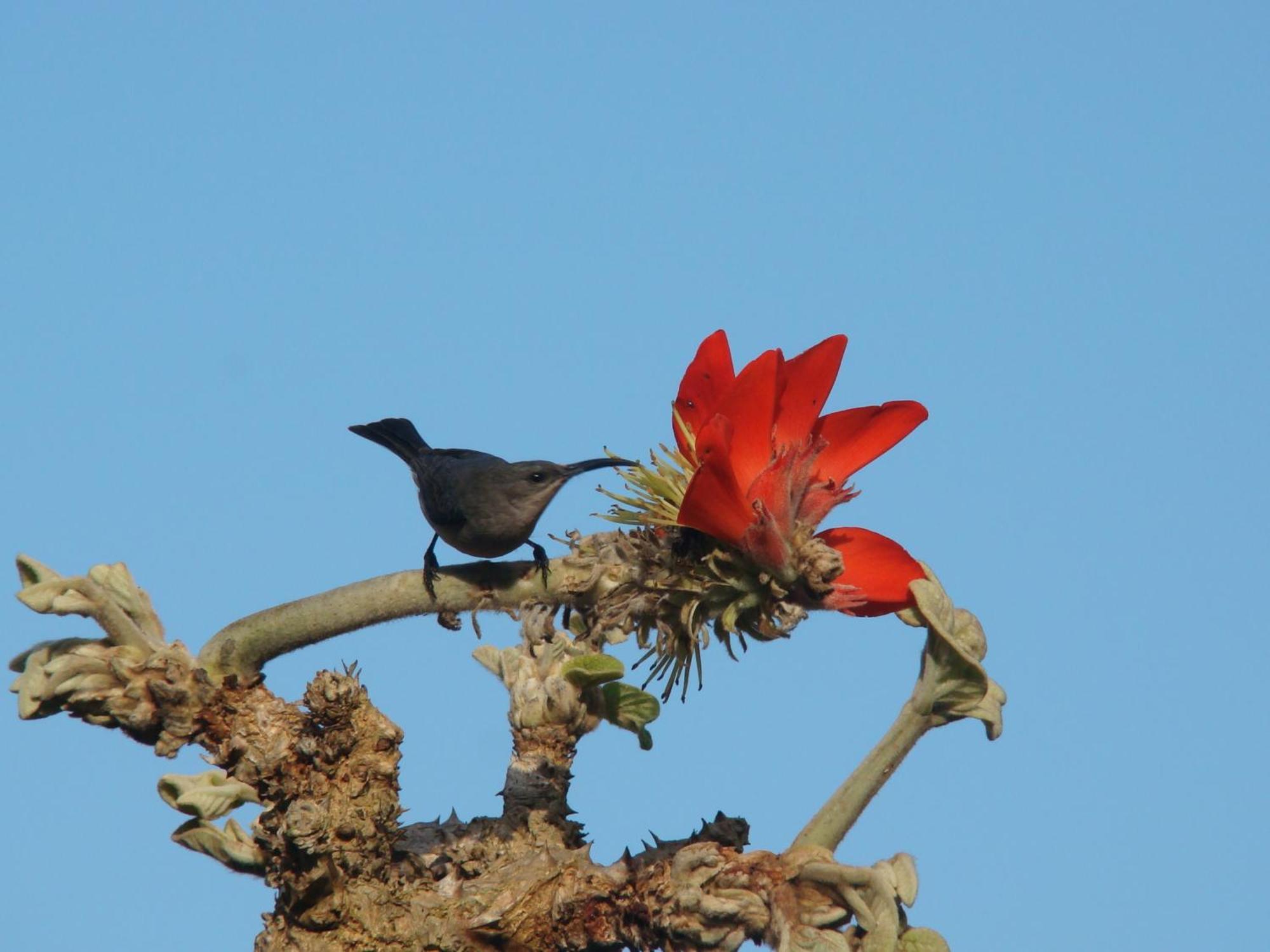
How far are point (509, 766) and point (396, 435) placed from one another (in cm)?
382

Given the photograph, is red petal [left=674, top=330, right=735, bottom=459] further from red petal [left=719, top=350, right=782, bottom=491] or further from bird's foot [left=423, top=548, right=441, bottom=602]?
bird's foot [left=423, top=548, right=441, bottom=602]

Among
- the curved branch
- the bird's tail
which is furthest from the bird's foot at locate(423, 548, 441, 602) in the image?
the bird's tail

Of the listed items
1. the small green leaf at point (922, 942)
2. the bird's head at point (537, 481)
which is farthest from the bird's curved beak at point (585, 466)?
the small green leaf at point (922, 942)

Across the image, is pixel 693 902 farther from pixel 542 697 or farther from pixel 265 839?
pixel 265 839

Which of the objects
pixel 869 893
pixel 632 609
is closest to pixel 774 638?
pixel 632 609

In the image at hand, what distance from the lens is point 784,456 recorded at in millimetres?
3193

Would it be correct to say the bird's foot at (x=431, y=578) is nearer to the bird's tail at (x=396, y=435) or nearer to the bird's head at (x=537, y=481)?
the bird's head at (x=537, y=481)

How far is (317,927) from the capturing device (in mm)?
3441

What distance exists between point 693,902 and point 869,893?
0.40m

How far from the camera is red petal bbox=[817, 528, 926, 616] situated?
3287 millimetres

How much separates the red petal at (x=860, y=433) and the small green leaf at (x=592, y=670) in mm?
686

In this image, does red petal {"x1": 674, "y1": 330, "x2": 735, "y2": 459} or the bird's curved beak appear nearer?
red petal {"x1": 674, "y1": 330, "x2": 735, "y2": 459}

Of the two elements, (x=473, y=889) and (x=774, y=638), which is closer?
(x=774, y=638)

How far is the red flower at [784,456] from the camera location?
10.3ft
